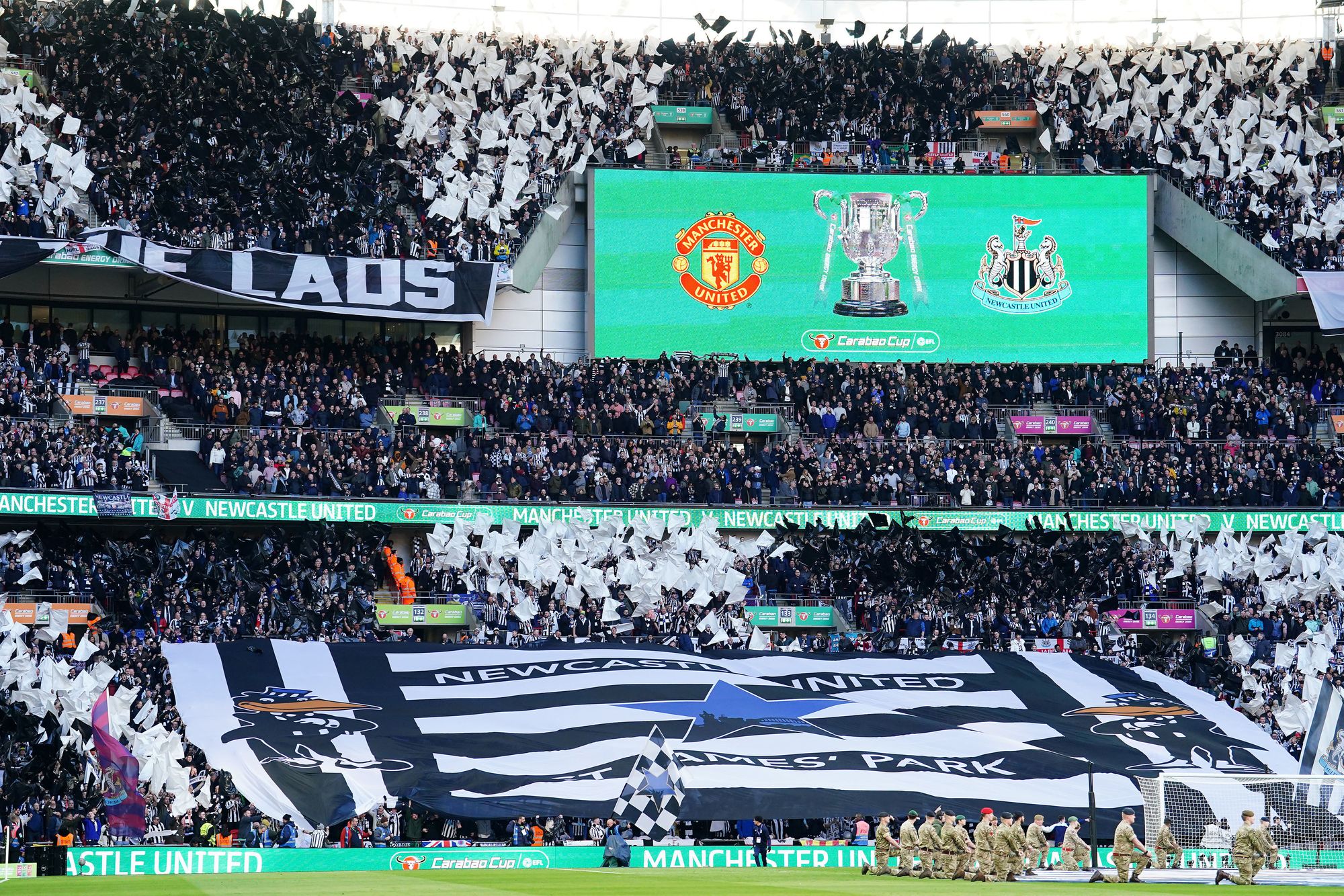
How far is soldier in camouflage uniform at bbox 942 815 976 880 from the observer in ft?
81.7

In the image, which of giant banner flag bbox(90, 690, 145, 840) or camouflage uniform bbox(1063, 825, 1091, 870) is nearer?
camouflage uniform bbox(1063, 825, 1091, 870)

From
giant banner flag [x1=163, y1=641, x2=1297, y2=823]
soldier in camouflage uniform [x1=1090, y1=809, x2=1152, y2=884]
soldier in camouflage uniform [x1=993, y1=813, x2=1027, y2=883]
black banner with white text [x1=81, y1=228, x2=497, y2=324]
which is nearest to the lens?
soldier in camouflage uniform [x1=1090, y1=809, x2=1152, y2=884]

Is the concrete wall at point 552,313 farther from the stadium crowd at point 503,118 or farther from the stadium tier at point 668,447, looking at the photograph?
the stadium crowd at point 503,118

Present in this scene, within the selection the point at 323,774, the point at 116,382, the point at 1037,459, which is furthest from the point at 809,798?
the point at 116,382

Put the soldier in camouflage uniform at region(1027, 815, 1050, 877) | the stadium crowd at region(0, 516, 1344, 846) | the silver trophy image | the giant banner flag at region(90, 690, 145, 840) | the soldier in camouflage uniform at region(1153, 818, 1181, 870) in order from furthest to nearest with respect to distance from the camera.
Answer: the silver trophy image
the stadium crowd at region(0, 516, 1344, 846)
the giant banner flag at region(90, 690, 145, 840)
the soldier in camouflage uniform at region(1027, 815, 1050, 877)
the soldier in camouflage uniform at region(1153, 818, 1181, 870)

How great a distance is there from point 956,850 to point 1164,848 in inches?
112

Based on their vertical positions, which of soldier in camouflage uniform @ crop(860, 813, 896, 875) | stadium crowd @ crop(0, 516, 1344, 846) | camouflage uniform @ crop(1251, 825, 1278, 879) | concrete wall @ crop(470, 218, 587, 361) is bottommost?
soldier in camouflage uniform @ crop(860, 813, 896, 875)

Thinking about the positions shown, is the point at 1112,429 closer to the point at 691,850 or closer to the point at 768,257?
the point at 768,257

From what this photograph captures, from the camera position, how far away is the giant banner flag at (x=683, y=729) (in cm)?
3042

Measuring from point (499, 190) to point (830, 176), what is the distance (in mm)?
9062

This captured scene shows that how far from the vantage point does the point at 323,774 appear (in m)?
29.6

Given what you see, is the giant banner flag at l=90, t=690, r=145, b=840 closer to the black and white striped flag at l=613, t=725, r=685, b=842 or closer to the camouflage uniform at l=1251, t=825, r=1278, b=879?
the black and white striped flag at l=613, t=725, r=685, b=842

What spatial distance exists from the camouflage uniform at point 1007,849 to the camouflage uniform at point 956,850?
825mm

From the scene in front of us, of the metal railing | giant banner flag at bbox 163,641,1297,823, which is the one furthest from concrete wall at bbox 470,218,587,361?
giant banner flag at bbox 163,641,1297,823
